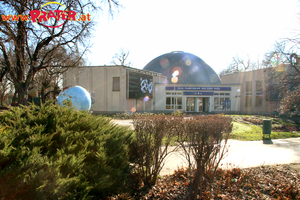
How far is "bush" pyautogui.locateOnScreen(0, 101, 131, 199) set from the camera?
2.07m

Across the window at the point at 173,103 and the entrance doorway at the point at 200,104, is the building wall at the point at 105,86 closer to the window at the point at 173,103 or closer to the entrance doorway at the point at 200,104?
the window at the point at 173,103

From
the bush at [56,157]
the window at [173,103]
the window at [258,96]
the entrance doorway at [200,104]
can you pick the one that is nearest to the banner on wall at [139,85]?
the window at [173,103]

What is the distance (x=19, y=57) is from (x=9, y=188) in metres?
12.9

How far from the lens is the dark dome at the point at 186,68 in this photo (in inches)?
1986

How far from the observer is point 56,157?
2.48 meters

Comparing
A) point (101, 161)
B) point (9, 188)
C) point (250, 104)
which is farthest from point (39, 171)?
point (250, 104)

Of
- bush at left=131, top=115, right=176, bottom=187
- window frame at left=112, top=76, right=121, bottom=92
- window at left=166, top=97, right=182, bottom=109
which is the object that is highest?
window frame at left=112, top=76, right=121, bottom=92

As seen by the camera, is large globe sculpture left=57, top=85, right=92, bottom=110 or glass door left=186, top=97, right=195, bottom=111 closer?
large globe sculpture left=57, top=85, right=92, bottom=110

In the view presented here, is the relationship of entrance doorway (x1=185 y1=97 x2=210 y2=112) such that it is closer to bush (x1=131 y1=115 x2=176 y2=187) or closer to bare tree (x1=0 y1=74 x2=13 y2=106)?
bare tree (x1=0 y1=74 x2=13 y2=106)

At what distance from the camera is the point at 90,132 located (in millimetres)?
3391

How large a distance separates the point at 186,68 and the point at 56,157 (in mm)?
51861

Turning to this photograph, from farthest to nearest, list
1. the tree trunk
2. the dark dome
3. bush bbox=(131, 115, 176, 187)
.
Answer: the dark dome → the tree trunk → bush bbox=(131, 115, 176, 187)

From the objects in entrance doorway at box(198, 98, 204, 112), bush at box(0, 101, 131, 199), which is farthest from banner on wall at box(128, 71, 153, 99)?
bush at box(0, 101, 131, 199)

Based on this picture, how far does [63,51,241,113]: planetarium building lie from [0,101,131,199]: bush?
17.1 m
